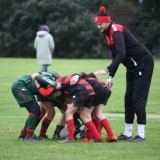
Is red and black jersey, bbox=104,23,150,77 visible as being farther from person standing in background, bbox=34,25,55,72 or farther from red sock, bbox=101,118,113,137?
person standing in background, bbox=34,25,55,72

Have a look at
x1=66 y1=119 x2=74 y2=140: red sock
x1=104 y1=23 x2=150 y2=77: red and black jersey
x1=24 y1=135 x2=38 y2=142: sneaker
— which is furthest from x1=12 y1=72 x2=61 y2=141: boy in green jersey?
x1=104 y1=23 x2=150 y2=77: red and black jersey

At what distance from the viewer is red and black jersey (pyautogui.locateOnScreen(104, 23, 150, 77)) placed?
9.41 m

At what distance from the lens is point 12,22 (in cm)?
5841

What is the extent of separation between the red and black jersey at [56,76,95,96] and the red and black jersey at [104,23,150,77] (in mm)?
473

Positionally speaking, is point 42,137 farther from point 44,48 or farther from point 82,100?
point 44,48

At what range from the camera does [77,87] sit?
30.6 feet

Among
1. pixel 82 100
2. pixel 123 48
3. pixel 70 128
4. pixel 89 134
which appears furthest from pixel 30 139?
pixel 123 48

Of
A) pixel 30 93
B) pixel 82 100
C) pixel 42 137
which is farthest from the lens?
pixel 42 137

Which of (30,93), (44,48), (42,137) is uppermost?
(30,93)

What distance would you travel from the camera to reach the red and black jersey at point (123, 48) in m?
9.41

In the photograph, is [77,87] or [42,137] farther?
[42,137]

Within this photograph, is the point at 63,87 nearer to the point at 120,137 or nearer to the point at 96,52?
the point at 120,137

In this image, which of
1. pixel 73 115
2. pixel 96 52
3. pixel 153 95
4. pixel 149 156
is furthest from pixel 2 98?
pixel 96 52

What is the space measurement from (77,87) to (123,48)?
951 millimetres
